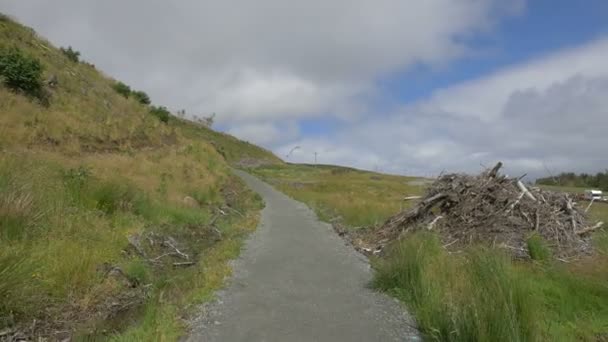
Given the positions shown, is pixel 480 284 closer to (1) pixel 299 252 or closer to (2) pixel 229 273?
(2) pixel 229 273

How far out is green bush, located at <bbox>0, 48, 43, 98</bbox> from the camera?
1841cm

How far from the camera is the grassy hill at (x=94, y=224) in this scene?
5.73 m

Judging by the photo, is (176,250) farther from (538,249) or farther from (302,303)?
(538,249)

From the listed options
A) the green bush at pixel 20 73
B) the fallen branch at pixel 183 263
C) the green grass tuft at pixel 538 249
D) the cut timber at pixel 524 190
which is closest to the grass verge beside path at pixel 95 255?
the fallen branch at pixel 183 263

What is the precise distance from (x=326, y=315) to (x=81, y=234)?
216 inches

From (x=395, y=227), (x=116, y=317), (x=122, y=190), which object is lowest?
(x=116, y=317)

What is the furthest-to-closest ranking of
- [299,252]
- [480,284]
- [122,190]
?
[122,190] < [299,252] < [480,284]

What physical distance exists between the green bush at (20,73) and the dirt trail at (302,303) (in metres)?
14.4

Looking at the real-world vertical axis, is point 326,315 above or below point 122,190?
below

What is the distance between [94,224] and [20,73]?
13766 millimetres

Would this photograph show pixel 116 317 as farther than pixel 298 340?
Yes

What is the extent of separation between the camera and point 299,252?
11.5 meters

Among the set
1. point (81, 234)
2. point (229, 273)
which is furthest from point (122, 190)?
point (229, 273)

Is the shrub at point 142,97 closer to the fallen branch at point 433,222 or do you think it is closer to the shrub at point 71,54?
the shrub at point 71,54
